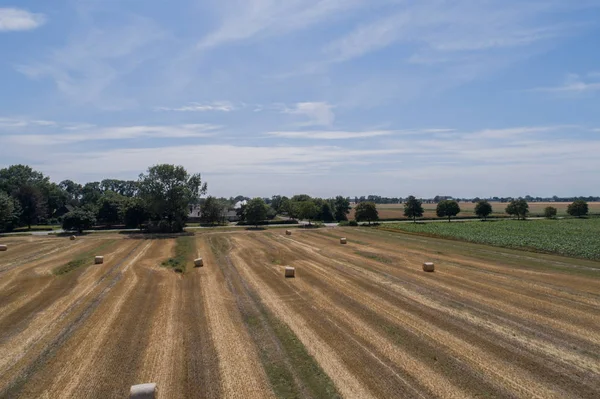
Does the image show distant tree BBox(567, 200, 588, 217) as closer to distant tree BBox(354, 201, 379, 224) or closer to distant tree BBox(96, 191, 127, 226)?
distant tree BBox(354, 201, 379, 224)

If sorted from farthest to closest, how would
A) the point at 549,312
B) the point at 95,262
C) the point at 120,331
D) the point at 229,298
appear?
the point at 95,262 → the point at 229,298 → the point at 549,312 → the point at 120,331

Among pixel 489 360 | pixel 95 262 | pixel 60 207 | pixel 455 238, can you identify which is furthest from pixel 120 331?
pixel 60 207

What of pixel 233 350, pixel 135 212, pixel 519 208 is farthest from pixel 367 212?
pixel 233 350

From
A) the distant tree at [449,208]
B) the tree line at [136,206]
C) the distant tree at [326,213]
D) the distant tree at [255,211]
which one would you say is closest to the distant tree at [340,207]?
the distant tree at [326,213]

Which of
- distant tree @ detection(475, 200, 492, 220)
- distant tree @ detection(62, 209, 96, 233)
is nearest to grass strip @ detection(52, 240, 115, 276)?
distant tree @ detection(62, 209, 96, 233)

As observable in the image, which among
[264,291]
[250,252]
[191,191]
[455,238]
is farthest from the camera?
[191,191]

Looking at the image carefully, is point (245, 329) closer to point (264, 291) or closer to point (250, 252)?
point (264, 291)
